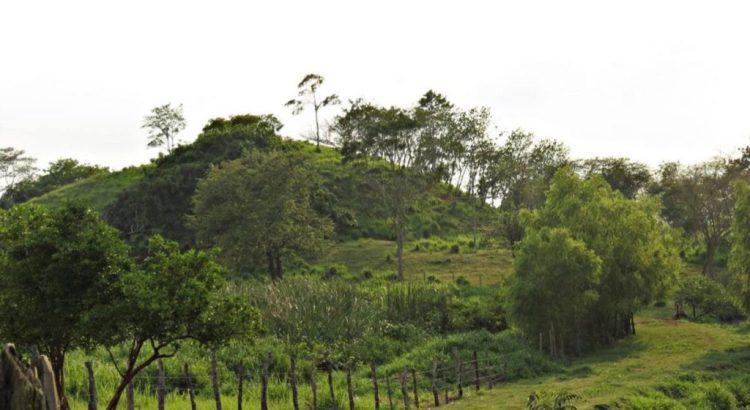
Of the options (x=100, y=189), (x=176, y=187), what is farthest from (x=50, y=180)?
(x=176, y=187)

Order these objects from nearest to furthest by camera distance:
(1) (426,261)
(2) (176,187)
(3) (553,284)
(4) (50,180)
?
(3) (553,284) < (1) (426,261) < (2) (176,187) < (4) (50,180)

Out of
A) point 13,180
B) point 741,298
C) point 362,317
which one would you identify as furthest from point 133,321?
point 13,180

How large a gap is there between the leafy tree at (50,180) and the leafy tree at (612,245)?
6966 centimetres

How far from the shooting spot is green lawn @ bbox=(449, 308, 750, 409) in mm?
24484

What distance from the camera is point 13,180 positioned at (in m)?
95.3

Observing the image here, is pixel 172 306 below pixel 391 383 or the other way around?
the other way around

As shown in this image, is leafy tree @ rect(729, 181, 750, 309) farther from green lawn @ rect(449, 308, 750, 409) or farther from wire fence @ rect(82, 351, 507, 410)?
wire fence @ rect(82, 351, 507, 410)

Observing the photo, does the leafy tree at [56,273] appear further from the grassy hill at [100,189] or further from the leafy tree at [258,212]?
the grassy hill at [100,189]

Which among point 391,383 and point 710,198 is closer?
point 391,383

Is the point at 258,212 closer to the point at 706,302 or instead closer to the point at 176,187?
the point at 176,187

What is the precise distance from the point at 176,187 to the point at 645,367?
159 feet

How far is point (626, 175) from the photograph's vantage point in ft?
256

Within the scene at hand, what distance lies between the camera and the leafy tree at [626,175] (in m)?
77.5

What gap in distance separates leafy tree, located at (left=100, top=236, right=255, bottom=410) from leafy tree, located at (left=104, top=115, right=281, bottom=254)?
148 feet
